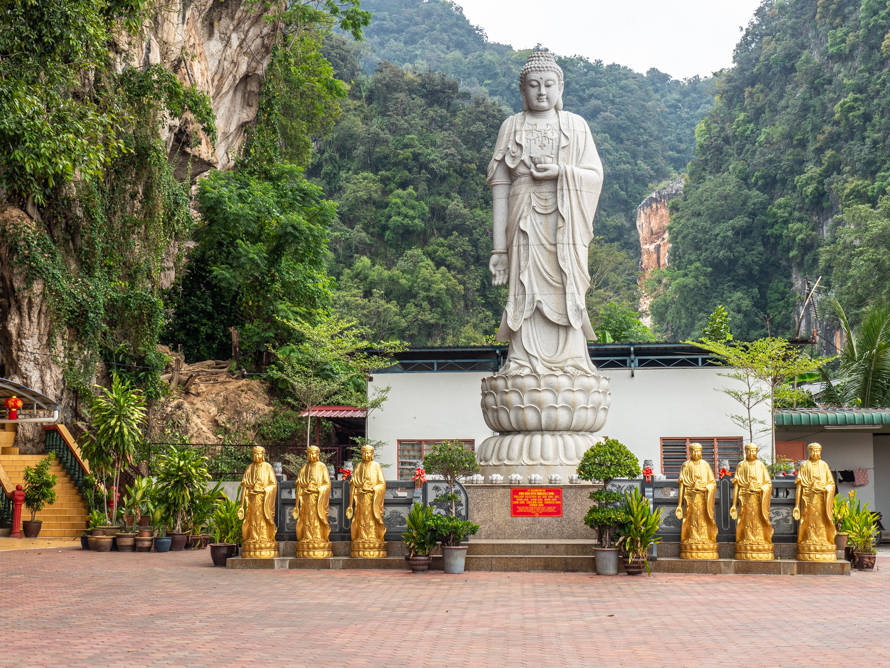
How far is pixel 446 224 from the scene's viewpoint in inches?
1708

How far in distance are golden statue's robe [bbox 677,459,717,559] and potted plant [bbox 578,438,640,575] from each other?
66 cm

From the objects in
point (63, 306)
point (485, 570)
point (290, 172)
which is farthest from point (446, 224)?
point (485, 570)

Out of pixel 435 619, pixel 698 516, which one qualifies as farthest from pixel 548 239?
pixel 435 619

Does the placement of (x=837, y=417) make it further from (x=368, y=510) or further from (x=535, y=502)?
(x=368, y=510)

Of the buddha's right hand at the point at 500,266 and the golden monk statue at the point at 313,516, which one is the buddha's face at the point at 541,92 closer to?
the buddha's right hand at the point at 500,266

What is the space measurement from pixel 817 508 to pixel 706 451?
384 inches

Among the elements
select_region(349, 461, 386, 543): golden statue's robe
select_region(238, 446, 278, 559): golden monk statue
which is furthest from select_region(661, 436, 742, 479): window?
select_region(238, 446, 278, 559): golden monk statue

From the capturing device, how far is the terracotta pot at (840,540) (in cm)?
1116

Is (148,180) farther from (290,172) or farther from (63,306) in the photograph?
(290,172)

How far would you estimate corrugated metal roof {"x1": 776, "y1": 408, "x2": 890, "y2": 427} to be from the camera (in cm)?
1725

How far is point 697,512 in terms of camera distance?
1094 cm

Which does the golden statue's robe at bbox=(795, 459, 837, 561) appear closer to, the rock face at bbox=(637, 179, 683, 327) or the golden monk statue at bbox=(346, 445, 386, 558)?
the golden monk statue at bbox=(346, 445, 386, 558)

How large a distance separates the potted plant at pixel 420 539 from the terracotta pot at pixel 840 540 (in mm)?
5022

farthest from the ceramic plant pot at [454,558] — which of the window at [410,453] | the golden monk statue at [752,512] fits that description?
the window at [410,453]
